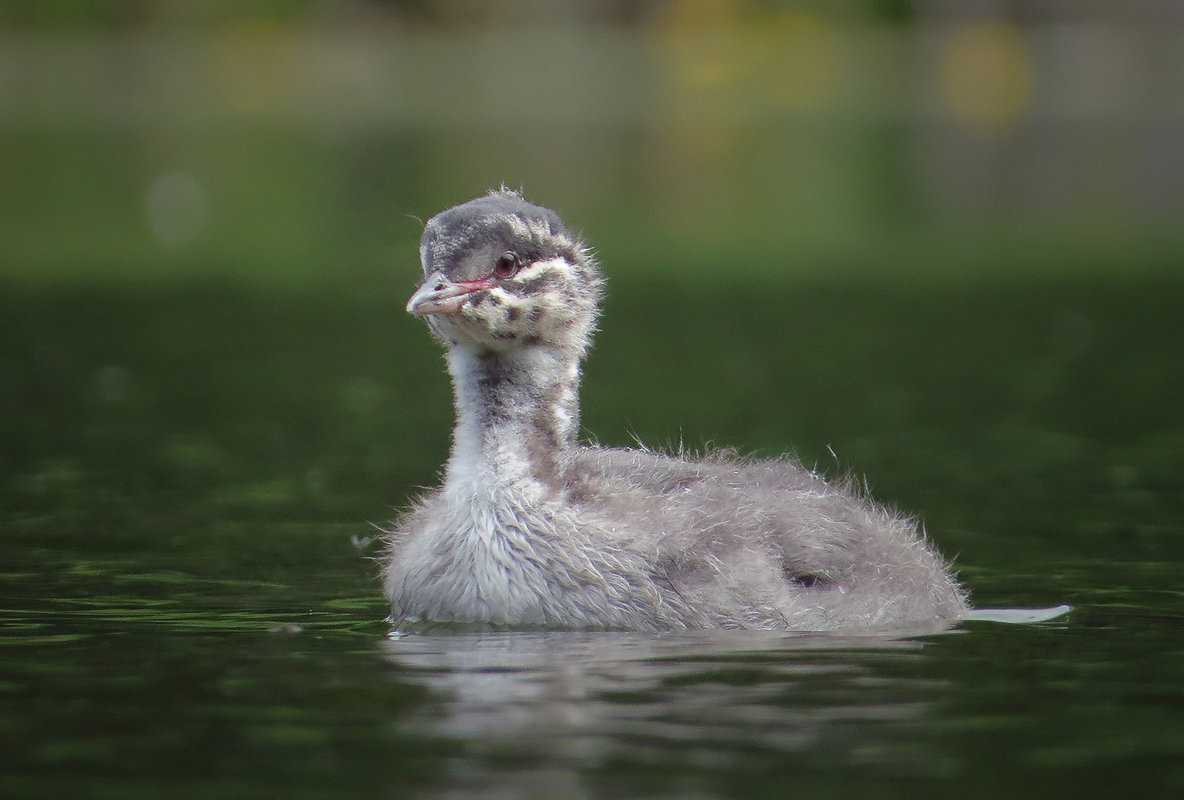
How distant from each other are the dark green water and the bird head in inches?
56.2

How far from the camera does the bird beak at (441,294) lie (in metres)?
9.77

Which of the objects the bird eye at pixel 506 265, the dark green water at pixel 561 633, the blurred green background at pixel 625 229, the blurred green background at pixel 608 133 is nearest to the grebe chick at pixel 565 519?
the bird eye at pixel 506 265

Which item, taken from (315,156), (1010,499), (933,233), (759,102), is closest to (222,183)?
(315,156)

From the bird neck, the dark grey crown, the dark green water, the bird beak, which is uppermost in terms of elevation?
the dark grey crown

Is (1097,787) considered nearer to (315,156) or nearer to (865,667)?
(865,667)

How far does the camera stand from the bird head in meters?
10.0

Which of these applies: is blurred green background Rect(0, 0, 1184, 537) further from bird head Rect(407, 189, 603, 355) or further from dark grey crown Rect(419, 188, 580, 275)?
dark grey crown Rect(419, 188, 580, 275)

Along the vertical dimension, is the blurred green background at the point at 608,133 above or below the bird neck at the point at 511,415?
above

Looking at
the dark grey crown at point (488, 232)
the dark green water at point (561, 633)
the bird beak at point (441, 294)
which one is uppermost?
the dark grey crown at point (488, 232)

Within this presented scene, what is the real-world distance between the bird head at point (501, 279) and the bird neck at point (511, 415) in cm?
8

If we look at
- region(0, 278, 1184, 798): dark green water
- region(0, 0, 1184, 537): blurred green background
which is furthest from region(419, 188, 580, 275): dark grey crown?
region(0, 0, 1184, 537): blurred green background

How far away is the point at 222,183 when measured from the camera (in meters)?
40.6

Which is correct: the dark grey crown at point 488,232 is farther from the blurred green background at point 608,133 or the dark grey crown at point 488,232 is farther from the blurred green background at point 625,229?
the blurred green background at point 608,133

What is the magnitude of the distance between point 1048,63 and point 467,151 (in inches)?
1127
